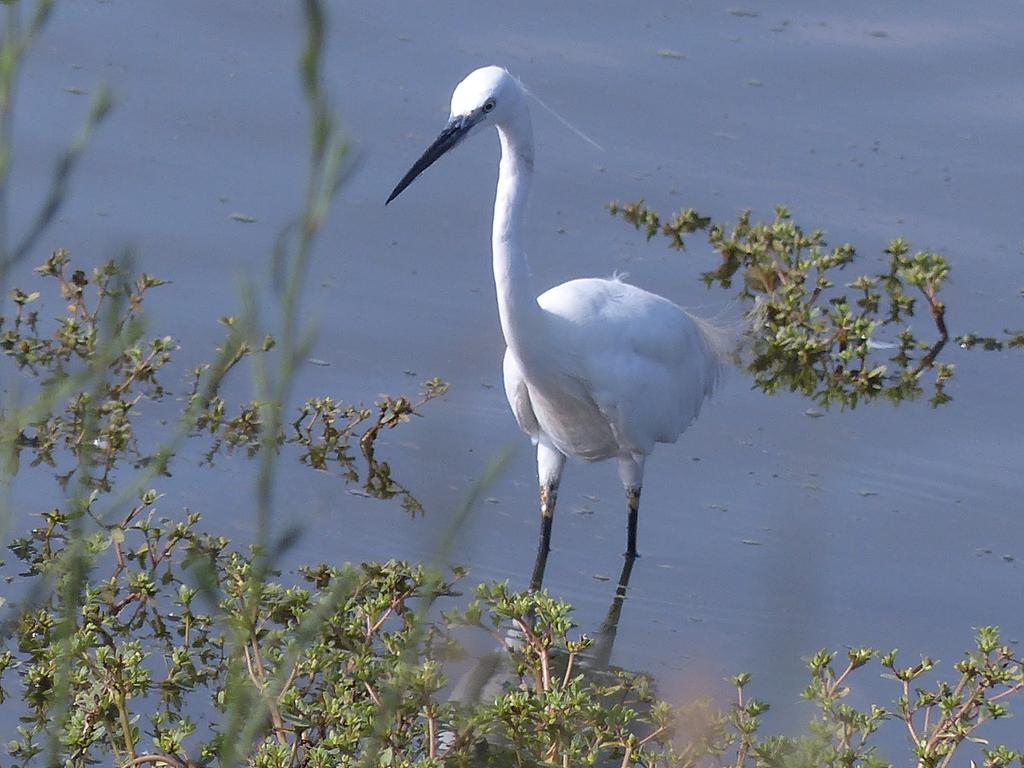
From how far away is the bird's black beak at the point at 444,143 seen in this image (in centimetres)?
374

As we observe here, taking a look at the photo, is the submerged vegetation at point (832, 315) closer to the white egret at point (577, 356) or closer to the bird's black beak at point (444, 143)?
the white egret at point (577, 356)

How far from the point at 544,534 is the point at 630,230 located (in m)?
2.00

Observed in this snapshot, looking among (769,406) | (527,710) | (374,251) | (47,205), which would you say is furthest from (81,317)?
(47,205)

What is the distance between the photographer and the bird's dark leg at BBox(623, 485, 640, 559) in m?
4.30

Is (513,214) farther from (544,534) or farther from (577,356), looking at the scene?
(544,534)

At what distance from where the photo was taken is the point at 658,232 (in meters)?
6.02

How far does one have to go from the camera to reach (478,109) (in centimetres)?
376

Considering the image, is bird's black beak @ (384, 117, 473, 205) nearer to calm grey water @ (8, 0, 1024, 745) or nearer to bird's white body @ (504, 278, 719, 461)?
calm grey water @ (8, 0, 1024, 745)

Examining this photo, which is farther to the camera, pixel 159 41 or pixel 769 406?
pixel 159 41

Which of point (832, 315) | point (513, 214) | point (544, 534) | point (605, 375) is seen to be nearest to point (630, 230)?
point (832, 315)

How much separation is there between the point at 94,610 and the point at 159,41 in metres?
4.12

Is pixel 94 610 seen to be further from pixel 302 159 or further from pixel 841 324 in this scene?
pixel 302 159

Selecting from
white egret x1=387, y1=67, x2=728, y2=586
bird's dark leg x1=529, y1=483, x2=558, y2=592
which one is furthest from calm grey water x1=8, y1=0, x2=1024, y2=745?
white egret x1=387, y1=67, x2=728, y2=586

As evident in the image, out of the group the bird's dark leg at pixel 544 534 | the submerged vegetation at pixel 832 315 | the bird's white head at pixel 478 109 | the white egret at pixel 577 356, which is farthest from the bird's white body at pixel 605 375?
the submerged vegetation at pixel 832 315
